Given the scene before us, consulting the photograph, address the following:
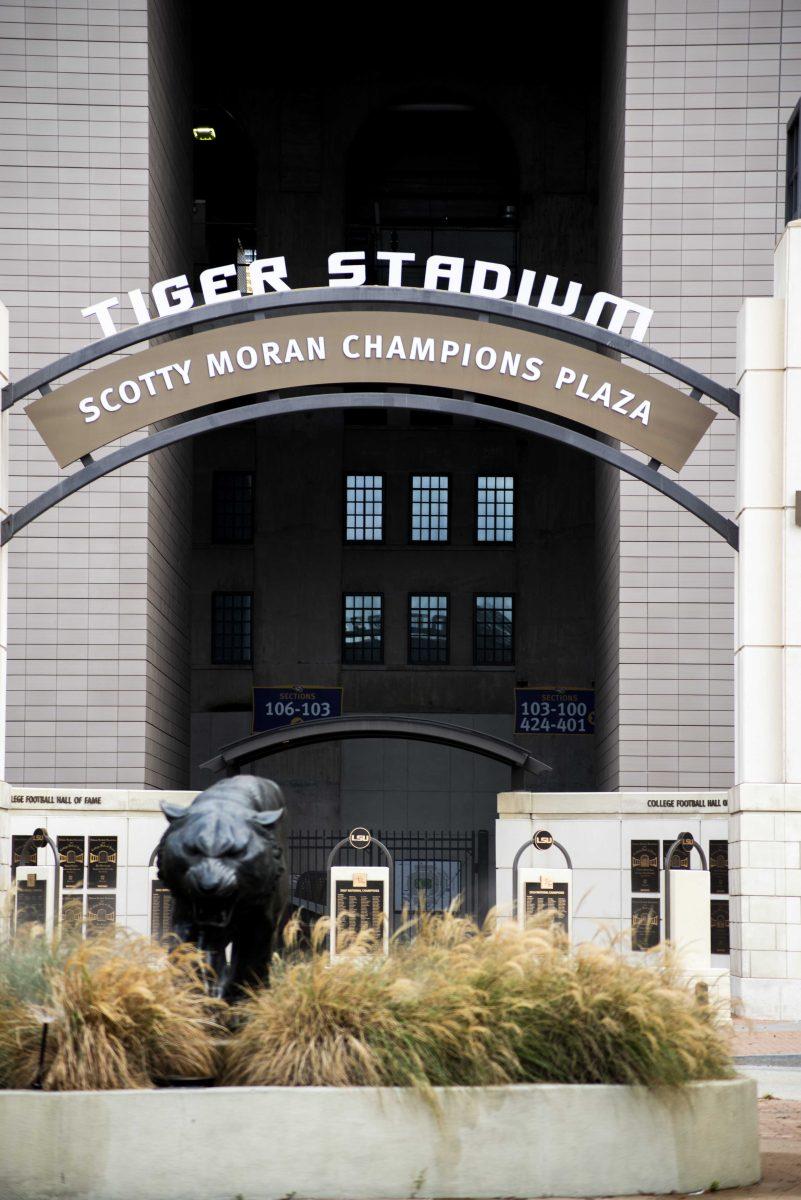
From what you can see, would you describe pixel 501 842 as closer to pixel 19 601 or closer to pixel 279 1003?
pixel 19 601

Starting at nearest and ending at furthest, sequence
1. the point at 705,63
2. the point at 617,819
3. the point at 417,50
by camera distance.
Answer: the point at 617,819
the point at 705,63
the point at 417,50

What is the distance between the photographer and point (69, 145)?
31.7 m

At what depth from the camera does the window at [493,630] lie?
153 feet

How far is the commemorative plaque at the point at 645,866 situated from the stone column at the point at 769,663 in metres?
4.78

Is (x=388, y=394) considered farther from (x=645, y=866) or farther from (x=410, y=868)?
(x=410, y=868)

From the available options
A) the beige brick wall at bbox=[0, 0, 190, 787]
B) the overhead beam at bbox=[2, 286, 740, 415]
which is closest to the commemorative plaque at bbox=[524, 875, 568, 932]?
the overhead beam at bbox=[2, 286, 740, 415]

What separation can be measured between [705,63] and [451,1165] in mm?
25716

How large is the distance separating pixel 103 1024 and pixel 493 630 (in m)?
37.1

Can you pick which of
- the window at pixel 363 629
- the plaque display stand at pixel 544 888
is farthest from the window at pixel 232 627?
the plaque display stand at pixel 544 888

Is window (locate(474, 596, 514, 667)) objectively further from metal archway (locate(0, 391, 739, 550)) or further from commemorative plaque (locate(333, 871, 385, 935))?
metal archway (locate(0, 391, 739, 550))

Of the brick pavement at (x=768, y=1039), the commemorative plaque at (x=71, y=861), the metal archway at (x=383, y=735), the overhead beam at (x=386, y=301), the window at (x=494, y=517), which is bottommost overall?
the brick pavement at (x=768, y=1039)

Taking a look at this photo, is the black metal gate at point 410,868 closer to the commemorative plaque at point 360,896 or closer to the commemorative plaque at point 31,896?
the commemorative plaque at point 31,896

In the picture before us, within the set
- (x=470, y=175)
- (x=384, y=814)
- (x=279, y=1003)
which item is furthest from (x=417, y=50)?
(x=279, y=1003)

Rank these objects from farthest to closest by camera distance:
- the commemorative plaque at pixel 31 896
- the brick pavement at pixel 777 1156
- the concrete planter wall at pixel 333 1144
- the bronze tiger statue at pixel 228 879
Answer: the commemorative plaque at pixel 31 896
the bronze tiger statue at pixel 228 879
the brick pavement at pixel 777 1156
the concrete planter wall at pixel 333 1144
